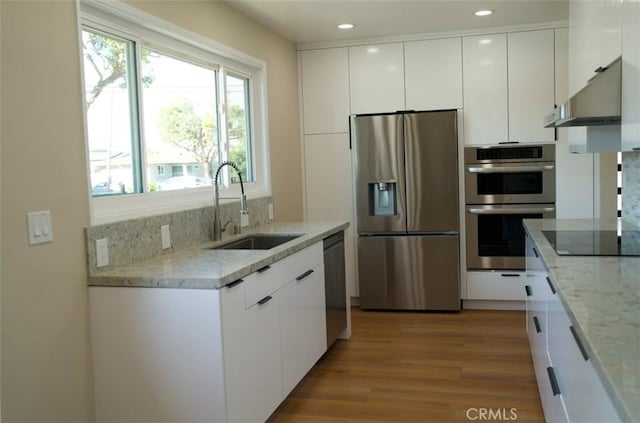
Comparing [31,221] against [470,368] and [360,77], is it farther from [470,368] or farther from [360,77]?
[360,77]

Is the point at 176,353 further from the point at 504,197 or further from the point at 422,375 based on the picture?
the point at 504,197

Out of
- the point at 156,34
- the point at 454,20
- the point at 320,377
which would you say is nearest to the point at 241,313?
the point at 320,377

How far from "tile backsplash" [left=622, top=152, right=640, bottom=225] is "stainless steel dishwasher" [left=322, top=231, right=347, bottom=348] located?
1.81 metres

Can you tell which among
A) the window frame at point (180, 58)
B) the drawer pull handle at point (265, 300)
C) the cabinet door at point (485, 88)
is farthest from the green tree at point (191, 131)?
the cabinet door at point (485, 88)

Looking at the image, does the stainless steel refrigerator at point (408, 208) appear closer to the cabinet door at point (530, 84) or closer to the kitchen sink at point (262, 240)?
the cabinet door at point (530, 84)

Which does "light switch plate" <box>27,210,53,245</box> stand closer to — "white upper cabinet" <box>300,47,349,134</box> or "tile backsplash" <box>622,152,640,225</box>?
"tile backsplash" <box>622,152,640,225</box>

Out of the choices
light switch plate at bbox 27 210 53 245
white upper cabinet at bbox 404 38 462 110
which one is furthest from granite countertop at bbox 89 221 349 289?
white upper cabinet at bbox 404 38 462 110

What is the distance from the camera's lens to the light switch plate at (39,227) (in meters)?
2.16

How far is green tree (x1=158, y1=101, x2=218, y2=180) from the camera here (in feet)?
11.3

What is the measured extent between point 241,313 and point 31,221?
35.1 inches

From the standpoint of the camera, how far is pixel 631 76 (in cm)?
225

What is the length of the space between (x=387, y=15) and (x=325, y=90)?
1099 mm

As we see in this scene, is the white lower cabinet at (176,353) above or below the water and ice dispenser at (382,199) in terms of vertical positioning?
below

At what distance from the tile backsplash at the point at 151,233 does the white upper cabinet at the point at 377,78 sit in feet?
6.05
